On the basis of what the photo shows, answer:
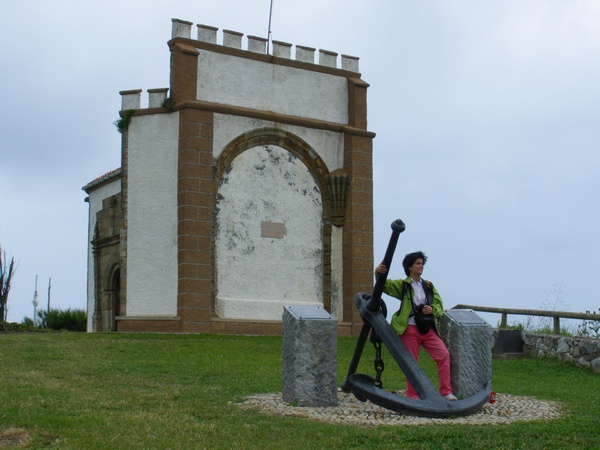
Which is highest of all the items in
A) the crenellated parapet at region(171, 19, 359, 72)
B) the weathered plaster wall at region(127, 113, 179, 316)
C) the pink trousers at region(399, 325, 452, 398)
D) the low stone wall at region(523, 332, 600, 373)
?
the crenellated parapet at region(171, 19, 359, 72)

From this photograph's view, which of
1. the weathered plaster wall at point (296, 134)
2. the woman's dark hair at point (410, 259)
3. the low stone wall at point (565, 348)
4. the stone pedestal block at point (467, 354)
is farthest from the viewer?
the weathered plaster wall at point (296, 134)

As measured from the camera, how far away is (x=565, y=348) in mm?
16438

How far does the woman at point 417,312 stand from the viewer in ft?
31.8

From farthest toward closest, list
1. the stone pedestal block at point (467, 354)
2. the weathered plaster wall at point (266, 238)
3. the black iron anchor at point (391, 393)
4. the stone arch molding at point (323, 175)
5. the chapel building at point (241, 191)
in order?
the stone arch molding at point (323, 175)
the weathered plaster wall at point (266, 238)
the chapel building at point (241, 191)
the stone pedestal block at point (467, 354)
the black iron anchor at point (391, 393)

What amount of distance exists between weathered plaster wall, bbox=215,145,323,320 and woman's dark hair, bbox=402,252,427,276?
42.3 ft

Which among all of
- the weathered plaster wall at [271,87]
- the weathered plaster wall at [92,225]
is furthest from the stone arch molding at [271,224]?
the weathered plaster wall at [92,225]

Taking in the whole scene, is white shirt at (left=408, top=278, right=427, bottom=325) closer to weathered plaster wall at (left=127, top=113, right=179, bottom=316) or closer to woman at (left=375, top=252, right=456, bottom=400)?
woman at (left=375, top=252, right=456, bottom=400)

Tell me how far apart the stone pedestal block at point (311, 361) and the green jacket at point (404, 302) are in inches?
28.2

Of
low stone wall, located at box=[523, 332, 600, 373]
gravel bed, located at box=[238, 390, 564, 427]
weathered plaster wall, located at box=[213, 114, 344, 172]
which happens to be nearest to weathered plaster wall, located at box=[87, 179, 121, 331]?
weathered plaster wall, located at box=[213, 114, 344, 172]

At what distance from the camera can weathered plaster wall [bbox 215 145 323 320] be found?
2278cm

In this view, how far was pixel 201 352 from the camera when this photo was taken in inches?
664

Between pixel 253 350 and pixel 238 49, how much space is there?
30.7 ft

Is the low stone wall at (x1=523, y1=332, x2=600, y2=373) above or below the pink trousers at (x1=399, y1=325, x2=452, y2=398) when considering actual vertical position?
below

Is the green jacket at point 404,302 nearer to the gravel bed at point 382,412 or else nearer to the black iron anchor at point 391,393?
the black iron anchor at point 391,393
